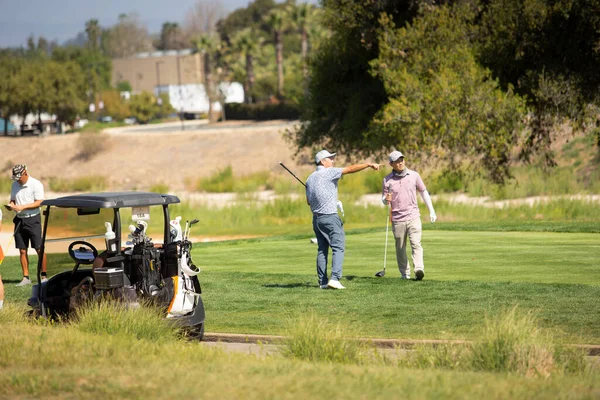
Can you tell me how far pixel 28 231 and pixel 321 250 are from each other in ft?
18.0

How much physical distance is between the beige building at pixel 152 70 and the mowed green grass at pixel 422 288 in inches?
5311

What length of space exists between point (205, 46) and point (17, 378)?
10716 cm

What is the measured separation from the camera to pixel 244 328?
11594mm

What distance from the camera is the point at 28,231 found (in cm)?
1628

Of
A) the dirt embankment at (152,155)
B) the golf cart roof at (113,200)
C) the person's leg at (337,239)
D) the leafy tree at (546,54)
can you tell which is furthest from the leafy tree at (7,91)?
the golf cart roof at (113,200)

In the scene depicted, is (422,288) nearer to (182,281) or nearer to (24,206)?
(182,281)

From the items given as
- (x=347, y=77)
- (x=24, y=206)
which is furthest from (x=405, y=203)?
(x=347, y=77)

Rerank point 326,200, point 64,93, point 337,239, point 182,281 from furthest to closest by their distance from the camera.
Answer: point 64,93 < point 337,239 < point 326,200 < point 182,281

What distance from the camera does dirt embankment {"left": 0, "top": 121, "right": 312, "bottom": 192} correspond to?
64125 millimetres

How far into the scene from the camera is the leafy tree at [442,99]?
3030cm

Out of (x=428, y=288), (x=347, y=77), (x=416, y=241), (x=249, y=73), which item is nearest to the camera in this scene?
(x=428, y=288)

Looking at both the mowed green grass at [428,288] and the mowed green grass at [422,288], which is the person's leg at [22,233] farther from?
the mowed green grass at [428,288]

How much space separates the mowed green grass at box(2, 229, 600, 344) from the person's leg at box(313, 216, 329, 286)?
24 cm

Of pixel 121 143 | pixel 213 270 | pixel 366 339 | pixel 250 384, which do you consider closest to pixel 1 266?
pixel 213 270
